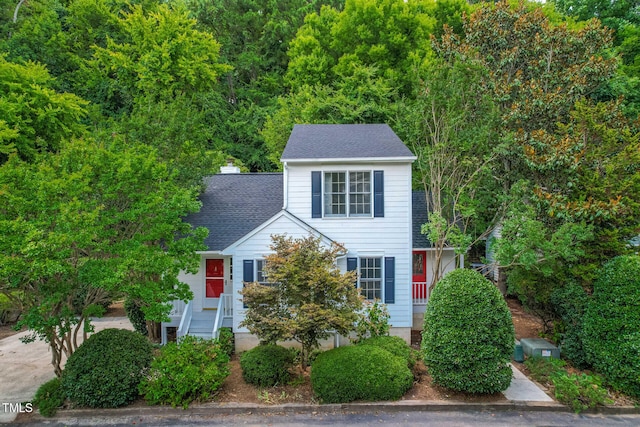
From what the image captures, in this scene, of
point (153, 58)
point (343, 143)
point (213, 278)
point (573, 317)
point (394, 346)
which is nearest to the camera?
point (394, 346)

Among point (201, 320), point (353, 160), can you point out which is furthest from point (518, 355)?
point (201, 320)

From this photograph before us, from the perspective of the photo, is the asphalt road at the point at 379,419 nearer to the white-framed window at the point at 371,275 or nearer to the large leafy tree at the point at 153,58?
the white-framed window at the point at 371,275

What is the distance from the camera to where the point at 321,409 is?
8953 mm

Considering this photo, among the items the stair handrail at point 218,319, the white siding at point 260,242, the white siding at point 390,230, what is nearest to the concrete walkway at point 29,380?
the stair handrail at point 218,319

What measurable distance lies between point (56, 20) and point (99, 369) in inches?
1052

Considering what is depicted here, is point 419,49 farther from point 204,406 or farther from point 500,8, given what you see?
point 204,406

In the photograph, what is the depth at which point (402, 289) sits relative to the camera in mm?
12781

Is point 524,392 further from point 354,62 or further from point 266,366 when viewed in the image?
point 354,62

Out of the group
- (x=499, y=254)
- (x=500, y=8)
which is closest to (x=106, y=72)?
(x=500, y=8)

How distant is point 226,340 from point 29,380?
4.97 m

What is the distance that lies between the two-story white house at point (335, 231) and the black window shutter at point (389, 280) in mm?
31

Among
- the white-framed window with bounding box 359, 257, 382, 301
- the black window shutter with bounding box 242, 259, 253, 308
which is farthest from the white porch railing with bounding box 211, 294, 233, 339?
the white-framed window with bounding box 359, 257, 382, 301

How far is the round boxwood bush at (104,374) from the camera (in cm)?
873

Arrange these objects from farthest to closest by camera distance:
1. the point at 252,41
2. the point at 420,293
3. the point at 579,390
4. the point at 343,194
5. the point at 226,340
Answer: the point at 252,41 < the point at 420,293 < the point at 343,194 < the point at 226,340 < the point at 579,390
